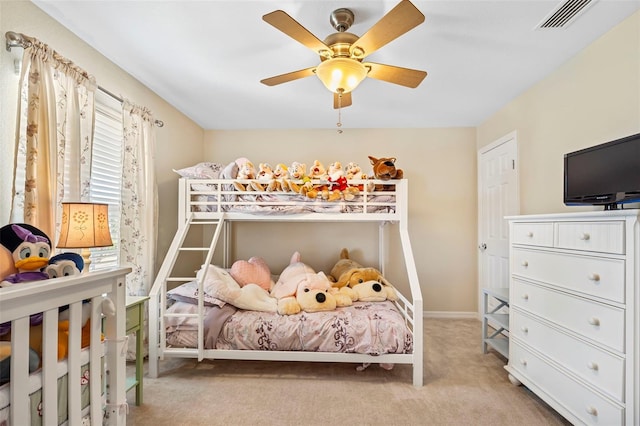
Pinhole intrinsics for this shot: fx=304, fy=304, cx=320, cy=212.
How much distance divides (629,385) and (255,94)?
126 inches

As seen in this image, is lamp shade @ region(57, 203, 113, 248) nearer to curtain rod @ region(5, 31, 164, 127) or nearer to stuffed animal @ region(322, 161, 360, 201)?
curtain rod @ region(5, 31, 164, 127)

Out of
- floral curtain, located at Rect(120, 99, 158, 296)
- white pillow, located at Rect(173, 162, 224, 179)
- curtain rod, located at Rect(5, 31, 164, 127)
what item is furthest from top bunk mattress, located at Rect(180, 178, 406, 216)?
curtain rod, located at Rect(5, 31, 164, 127)

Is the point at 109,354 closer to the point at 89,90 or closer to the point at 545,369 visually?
the point at 89,90

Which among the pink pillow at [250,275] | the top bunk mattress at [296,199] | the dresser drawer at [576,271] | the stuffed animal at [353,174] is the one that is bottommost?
the pink pillow at [250,275]

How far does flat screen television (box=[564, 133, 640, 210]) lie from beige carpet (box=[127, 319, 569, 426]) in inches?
54.0

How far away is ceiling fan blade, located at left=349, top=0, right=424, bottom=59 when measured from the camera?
1359mm

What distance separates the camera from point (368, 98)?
3.02 meters

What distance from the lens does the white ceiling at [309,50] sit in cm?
176

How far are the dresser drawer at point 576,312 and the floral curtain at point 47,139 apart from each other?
2.96 m

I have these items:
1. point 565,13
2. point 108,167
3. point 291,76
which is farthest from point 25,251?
point 565,13

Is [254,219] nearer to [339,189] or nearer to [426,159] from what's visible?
[339,189]

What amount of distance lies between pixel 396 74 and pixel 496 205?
2.26 metres

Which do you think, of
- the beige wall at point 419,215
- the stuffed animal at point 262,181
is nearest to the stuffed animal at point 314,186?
the stuffed animal at point 262,181

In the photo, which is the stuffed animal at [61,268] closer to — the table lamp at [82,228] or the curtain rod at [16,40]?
the table lamp at [82,228]
